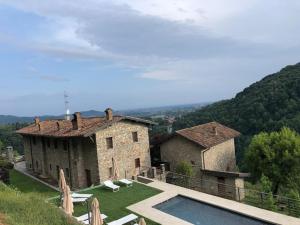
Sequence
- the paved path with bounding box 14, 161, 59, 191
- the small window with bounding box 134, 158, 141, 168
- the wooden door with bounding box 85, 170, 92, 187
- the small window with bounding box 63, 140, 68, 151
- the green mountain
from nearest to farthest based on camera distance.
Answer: the wooden door with bounding box 85, 170, 92, 187 < the small window with bounding box 63, 140, 68, 151 < the small window with bounding box 134, 158, 141, 168 < the paved path with bounding box 14, 161, 59, 191 < the green mountain

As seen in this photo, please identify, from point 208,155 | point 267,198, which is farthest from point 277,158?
point 208,155

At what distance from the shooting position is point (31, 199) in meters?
15.7

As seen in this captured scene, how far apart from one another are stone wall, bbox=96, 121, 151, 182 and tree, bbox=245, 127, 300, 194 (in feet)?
28.4

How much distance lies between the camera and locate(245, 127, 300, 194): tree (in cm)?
2470

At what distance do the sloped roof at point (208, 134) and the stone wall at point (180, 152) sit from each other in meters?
0.48

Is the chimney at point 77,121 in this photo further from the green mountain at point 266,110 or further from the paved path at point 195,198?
the green mountain at point 266,110

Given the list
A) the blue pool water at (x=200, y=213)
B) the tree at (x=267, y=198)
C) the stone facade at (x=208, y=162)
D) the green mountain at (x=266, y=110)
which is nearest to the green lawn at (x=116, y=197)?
the blue pool water at (x=200, y=213)

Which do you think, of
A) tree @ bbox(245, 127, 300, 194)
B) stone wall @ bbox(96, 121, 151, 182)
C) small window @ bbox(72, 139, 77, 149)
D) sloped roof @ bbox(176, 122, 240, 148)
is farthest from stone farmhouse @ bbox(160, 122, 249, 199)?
small window @ bbox(72, 139, 77, 149)

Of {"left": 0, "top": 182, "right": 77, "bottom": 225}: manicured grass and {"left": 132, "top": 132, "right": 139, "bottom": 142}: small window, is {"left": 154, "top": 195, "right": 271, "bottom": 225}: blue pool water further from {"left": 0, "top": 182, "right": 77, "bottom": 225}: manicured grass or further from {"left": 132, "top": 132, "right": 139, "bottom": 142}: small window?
{"left": 132, "top": 132, "right": 139, "bottom": 142}: small window

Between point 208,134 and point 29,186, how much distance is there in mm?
15863

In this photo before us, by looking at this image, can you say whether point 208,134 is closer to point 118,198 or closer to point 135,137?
point 135,137

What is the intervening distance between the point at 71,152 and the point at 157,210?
11.5 meters

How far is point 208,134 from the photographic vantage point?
100 feet

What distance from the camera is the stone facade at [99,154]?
2592 cm
